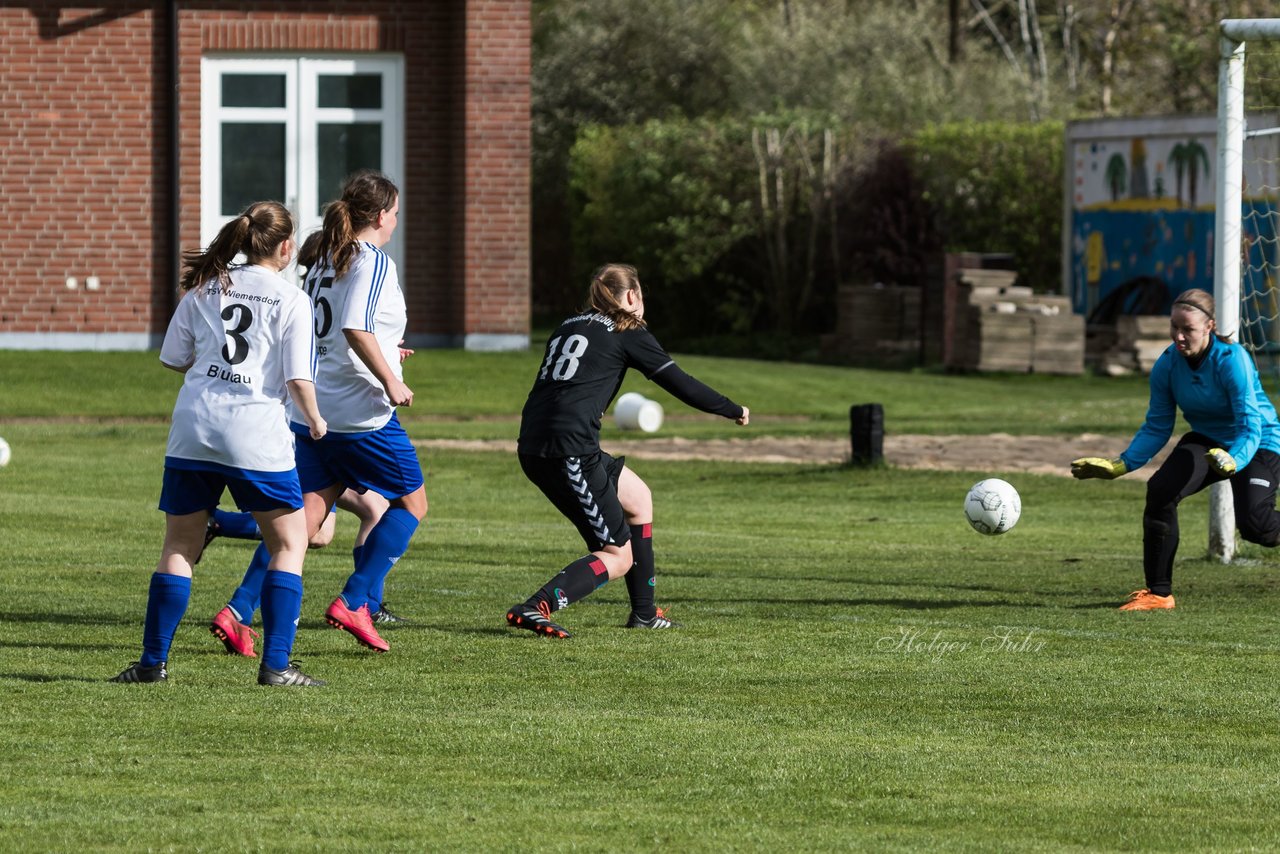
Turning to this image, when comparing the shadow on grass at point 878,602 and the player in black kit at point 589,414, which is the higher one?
the player in black kit at point 589,414

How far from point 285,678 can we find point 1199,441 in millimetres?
5184

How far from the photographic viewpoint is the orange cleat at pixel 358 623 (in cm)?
858

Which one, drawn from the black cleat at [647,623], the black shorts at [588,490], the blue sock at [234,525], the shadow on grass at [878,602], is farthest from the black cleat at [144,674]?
the shadow on grass at [878,602]

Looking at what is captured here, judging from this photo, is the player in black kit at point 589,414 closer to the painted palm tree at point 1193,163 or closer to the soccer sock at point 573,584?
the soccer sock at point 573,584

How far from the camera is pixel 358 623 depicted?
859 cm

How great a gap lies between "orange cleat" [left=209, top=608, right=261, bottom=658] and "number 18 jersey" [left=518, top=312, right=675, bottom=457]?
4.66 ft

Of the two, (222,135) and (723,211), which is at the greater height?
(222,135)

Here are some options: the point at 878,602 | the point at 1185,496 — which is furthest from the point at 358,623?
the point at 1185,496

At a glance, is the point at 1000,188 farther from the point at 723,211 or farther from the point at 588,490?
the point at 588,490

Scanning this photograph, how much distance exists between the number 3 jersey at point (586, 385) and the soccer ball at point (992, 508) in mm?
2901

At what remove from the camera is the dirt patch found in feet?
62.8

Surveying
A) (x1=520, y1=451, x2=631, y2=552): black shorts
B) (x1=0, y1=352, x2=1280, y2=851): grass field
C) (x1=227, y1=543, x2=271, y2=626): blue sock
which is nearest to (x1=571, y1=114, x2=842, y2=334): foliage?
(x1=0, y1=352, x2=1280, y2=851): grass field

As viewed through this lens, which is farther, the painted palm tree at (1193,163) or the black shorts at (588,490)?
the painted palm tree at (1193,163)

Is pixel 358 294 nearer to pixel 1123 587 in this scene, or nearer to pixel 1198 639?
pixel 1198 639
